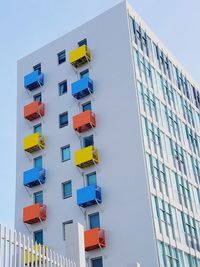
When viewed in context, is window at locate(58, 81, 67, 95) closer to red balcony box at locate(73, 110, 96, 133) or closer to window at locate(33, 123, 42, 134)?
window at locate(33, 123, 42, 134)

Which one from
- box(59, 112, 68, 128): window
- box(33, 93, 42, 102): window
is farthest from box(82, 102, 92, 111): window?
box(33, 93, 42, 102): window

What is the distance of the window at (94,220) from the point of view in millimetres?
32059

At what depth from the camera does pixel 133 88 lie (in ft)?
114

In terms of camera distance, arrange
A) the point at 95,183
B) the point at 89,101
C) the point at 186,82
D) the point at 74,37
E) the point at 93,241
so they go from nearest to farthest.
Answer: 1. the point at 93,241
2. the point at 95,183
3. the point at 89,101
4. the point at 74,37
5. the point at 186,82

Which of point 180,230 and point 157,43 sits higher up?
point 157,43

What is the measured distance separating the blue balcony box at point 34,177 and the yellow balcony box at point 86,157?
320cm

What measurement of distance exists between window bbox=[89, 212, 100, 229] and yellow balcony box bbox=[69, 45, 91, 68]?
40.3 ft

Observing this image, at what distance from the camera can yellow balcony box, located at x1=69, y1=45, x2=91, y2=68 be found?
123 ft

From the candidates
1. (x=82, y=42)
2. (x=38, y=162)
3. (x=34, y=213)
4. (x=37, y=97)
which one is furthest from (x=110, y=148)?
(x=82, y=42)

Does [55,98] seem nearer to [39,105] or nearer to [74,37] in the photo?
[39,105]

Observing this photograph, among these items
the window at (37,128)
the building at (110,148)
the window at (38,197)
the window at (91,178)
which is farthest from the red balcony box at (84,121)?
the window at (38,197)

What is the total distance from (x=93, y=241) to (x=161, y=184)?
253 inches

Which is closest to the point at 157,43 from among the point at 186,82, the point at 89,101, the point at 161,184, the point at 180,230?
the point at 186,82

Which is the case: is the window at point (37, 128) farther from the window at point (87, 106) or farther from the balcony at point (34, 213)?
the balcony at point (34, 213)
